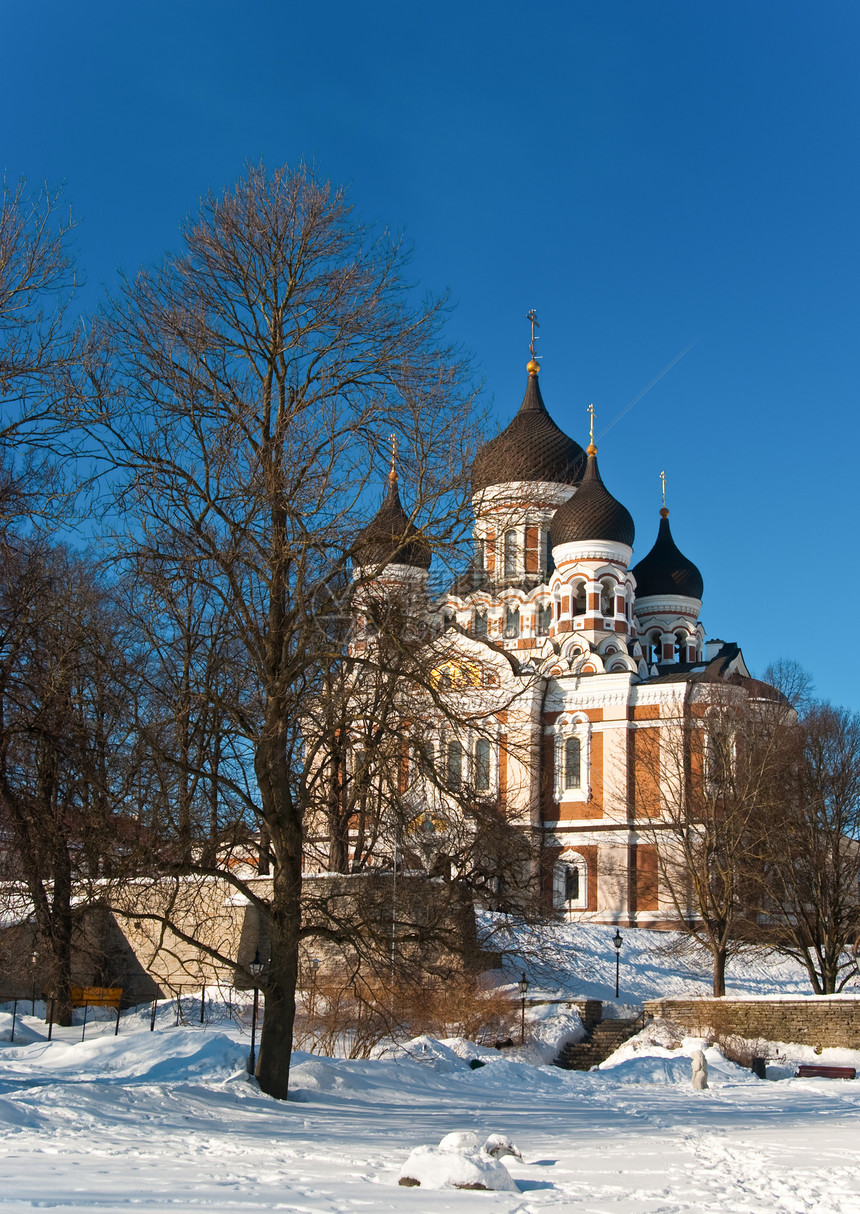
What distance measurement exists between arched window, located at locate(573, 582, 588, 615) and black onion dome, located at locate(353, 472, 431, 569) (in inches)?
1244

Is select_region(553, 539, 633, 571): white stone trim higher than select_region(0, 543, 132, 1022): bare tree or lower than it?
higher

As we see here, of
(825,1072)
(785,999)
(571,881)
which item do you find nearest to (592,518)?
(571,881)

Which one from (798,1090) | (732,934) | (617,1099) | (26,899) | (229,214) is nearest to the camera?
(229,214)

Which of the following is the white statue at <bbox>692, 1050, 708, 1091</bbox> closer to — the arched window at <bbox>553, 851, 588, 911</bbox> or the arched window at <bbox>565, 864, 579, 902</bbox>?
the arched window at <bbox>553, 851, 588, 911</bbox>

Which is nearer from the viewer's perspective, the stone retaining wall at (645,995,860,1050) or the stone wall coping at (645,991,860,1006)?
the stone retaining wall at (645,995,860,1050)

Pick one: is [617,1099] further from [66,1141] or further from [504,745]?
[66,1141]

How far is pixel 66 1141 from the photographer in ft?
26.7

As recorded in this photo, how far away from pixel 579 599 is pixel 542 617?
225 centimetres

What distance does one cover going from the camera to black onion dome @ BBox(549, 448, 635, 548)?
42625 millimetres

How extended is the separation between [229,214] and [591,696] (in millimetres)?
29335

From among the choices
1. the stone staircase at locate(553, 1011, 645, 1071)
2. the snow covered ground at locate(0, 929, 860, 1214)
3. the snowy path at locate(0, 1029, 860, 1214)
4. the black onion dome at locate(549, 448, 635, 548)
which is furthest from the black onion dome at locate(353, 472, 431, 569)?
the black onion dome at locate(549, 448, 635, 548)

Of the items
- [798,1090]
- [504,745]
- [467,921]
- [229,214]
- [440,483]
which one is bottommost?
[798,1090]

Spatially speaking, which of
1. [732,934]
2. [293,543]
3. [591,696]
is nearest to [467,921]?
[293,543]

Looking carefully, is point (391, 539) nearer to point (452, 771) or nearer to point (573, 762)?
point (452, 771)
